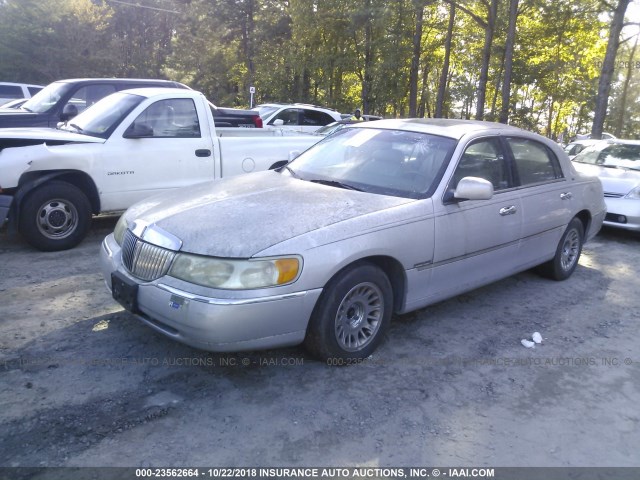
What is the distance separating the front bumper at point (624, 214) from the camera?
792cm

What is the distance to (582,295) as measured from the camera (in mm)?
5535

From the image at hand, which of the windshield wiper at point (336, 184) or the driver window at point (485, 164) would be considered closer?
the windshield wiper at point (336, 184)

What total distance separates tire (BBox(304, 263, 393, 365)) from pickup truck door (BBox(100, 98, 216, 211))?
3.81 meters

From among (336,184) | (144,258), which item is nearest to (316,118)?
(336,184)

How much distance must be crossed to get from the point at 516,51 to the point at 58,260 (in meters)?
25.6

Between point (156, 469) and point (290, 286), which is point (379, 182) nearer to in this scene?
point (290, 286)

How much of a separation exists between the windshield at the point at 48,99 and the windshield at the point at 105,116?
2168 millimetres

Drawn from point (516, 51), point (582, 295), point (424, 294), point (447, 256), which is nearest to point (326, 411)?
point (424, 294)

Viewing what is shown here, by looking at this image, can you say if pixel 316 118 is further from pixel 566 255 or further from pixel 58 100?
pixel 566 255

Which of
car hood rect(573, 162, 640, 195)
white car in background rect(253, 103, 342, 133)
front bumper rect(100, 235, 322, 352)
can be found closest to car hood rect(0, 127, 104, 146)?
front bumper rect(100, 235, 322, 352)

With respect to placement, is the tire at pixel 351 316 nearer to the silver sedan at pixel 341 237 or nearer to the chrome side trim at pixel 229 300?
the silver sedan at pixel 341 237

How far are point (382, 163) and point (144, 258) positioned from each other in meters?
2.04

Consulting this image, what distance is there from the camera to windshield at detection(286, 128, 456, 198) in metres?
4.16

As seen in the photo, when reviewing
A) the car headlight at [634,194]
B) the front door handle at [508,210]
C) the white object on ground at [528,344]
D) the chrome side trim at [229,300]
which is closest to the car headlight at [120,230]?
the chrome side trim at [229,300]
